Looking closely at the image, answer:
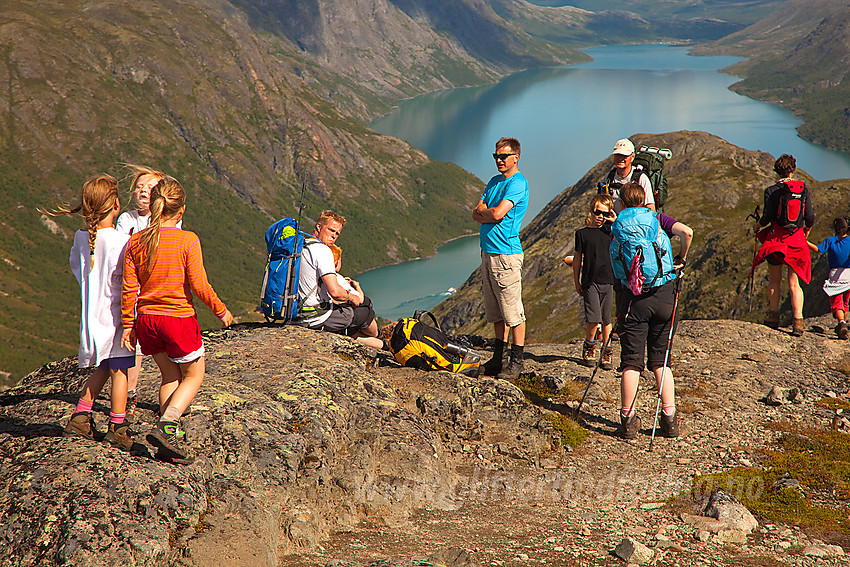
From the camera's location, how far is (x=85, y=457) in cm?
712

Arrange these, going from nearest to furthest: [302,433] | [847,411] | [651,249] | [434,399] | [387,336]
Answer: [302,433], [651,249], [434,399], [847,411], [387,336]

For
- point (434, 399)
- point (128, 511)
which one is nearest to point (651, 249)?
point (434, 399)

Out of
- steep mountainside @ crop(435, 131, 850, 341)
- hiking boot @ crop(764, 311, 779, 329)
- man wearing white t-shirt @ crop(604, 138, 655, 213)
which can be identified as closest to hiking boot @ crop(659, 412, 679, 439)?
man wearing white t-shirt @ crop(604, 138, 655, 213)

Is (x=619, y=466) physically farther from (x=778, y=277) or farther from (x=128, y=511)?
(x=778, y=277)

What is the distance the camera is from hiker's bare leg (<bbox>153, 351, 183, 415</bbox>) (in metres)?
8.02

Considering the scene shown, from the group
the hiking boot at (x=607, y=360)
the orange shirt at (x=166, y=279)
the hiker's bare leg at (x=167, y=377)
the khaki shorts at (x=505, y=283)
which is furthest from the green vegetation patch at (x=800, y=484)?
the orange shirt at (x=166, y=279)

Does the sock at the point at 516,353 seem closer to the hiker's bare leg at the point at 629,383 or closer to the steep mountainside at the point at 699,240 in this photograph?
the hiker's bare leg at the point at 629,383

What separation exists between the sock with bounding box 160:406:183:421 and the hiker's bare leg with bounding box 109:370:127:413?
2.11ft

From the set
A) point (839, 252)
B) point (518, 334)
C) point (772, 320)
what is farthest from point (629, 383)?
point (839, 252)

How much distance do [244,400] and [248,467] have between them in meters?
1.42

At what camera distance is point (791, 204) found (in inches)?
598

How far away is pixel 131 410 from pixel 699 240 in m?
90.5

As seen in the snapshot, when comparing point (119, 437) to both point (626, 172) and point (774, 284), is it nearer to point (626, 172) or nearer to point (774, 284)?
point (626, 172)

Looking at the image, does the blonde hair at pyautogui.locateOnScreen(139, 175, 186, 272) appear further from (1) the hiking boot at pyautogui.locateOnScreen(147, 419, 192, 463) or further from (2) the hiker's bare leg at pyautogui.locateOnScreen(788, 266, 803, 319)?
(2) the hiker's bare leg at pyautogui.locateOnScreen(788, 266, 803, 319)
